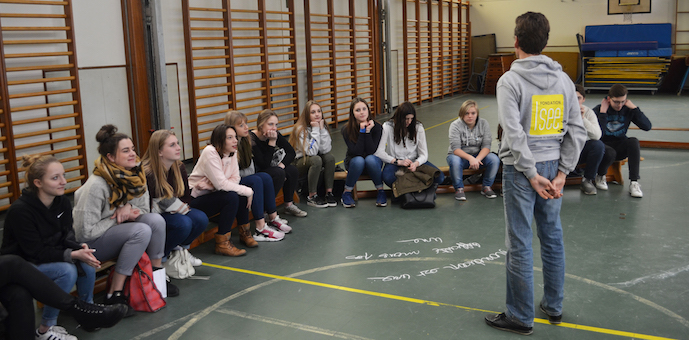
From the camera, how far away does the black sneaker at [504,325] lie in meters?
3.10

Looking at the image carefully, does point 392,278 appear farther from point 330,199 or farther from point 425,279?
point 330,199

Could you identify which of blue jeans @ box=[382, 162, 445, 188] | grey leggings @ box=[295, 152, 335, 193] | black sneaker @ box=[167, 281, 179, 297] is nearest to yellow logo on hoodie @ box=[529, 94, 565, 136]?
black sneaker @ box=[167, 281, 179, 297]

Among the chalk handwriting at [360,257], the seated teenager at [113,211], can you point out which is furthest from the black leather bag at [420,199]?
the seated teenager at [113,211]

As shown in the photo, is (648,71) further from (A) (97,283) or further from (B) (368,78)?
(A) (97,283)

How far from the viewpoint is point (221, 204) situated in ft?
14.9

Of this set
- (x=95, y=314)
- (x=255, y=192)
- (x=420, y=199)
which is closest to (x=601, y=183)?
(x=420, y=199)

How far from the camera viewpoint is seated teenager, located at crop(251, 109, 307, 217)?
17.4 feet

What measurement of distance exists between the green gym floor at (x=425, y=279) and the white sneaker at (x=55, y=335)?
0.45ft

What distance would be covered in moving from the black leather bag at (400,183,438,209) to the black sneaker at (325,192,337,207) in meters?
0.73

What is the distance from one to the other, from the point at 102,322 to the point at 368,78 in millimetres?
10366

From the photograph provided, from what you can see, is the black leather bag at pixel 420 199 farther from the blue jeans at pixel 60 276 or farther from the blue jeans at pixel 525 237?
the blue jeans at pixel 60 276

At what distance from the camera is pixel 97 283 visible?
380 centimetres

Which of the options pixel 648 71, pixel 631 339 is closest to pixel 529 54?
pixel 631 339

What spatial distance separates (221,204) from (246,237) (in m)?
0.41
